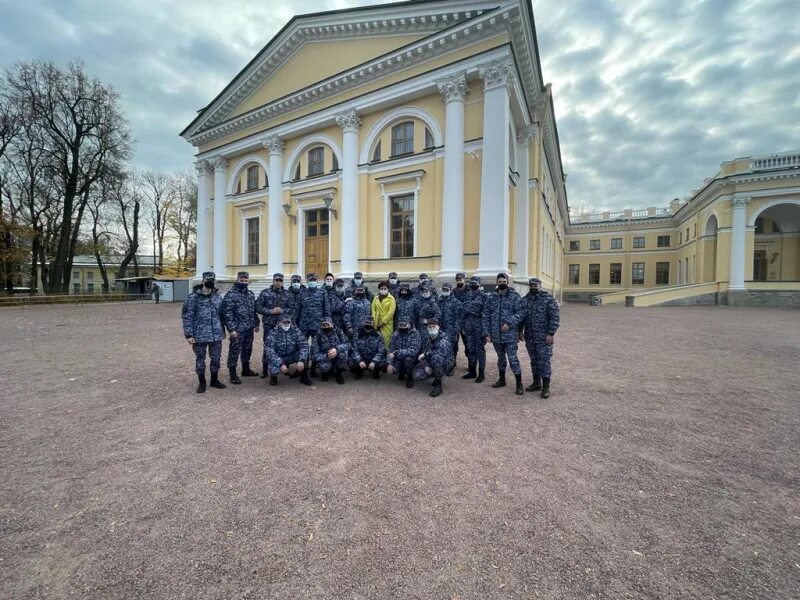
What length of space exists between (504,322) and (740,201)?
35.0 m

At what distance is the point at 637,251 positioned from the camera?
4597 centimetres

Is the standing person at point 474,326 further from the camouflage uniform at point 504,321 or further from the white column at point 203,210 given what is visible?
the white column at point 203,210

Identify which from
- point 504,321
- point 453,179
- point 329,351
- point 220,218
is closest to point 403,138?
point 453,179

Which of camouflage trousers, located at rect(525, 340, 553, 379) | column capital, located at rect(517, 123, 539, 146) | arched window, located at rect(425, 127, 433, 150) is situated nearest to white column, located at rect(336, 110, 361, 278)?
arched window, located at rect(425, 127, 433, 150)

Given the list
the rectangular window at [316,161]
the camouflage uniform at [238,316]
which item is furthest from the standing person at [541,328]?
the rectangular window at [316,161]

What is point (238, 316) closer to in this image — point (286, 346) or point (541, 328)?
point (286, 346)

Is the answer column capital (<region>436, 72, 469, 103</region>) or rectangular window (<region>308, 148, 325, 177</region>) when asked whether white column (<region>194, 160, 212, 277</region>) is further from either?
column capital (<region>436, 72, 469, 103</region>)

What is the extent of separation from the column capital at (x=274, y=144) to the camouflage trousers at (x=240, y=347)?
633 inches

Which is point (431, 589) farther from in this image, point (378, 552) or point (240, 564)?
point (240, 564)

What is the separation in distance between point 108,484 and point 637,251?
2165 inches

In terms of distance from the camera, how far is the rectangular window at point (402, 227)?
1582cm

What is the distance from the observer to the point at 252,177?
21875mm

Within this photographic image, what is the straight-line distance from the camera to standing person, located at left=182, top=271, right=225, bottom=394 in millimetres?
5543

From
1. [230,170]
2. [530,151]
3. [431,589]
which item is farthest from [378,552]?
[230,170]
